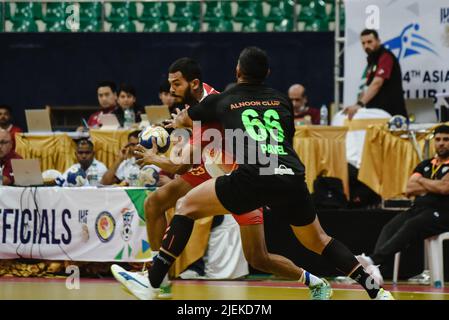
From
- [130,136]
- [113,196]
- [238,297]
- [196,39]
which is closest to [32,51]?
[196,39]

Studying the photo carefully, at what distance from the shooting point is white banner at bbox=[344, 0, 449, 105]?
43.6 feet

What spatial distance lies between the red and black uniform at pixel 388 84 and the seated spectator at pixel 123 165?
3.23m

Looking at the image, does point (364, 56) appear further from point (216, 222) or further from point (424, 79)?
point (216, 222)

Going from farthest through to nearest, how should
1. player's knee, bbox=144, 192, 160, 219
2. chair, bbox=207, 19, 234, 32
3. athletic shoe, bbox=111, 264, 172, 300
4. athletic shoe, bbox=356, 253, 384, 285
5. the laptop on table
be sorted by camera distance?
chair, bbox=207, 19, 234, 32 → the laptop on table → athletic shoe, bbox=356, 253, 384, 285 → player's knee, bbox=144, 192, 160, 219 → athletic shoe, bbox=111, 264, 172, 300

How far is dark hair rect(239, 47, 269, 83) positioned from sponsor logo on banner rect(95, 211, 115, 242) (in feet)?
14.1

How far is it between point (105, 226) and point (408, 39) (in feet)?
17.4

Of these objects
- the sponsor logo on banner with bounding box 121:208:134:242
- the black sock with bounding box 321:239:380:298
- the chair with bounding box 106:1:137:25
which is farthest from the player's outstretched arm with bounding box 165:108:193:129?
the chair with bounding box 106:1:137:25

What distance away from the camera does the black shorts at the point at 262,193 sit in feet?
22.4

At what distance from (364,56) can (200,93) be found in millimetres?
6061

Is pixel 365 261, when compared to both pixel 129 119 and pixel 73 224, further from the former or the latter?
pixel 129 119

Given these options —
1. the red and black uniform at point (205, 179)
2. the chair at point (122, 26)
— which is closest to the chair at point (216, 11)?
the chair at point (122, 26)

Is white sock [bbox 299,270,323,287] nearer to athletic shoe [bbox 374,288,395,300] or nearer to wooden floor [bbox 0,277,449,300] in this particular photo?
wooden floor [bbox 0,277,449,300]

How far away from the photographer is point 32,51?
671 inches

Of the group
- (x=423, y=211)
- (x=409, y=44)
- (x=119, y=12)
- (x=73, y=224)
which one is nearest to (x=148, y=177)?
(x=73, y=224)
